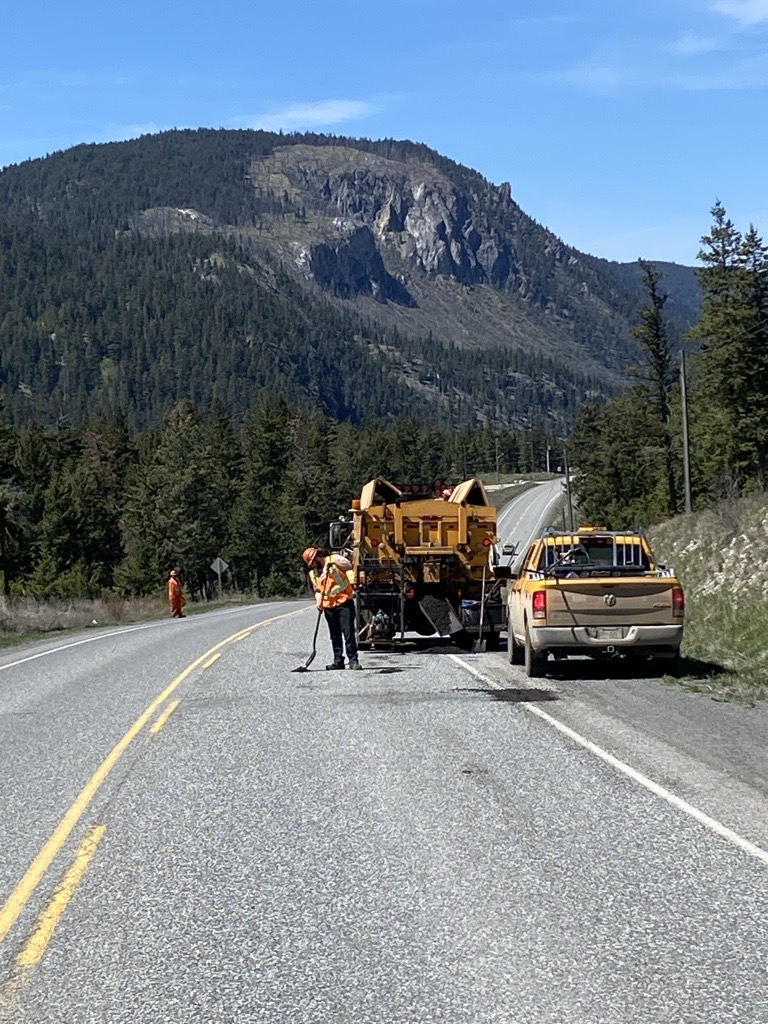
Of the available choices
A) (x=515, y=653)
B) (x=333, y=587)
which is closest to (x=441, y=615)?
(x=515, y=653)

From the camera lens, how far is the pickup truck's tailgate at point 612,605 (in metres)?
16.1

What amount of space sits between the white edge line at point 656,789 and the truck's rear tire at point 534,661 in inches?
98.0

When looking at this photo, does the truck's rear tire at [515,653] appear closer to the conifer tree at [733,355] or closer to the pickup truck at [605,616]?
the pickup truck at [605,616]

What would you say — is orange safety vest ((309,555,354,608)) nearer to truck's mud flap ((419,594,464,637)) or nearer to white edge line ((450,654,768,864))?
truck's mud flap ((419,594,464,637))

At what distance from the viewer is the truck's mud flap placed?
21.9 meters

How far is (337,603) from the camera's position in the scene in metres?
18.5

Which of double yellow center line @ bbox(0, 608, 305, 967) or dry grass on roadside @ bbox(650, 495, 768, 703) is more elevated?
dry grass on roadside @ bbox(650, 495, 768, 703)

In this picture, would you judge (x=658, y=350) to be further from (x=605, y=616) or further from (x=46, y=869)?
(x=46, y=869)

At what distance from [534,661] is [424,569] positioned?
5792 millimetres

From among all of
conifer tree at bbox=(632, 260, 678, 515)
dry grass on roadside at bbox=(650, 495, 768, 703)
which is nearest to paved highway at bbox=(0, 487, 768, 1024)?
dry grass on roadside at bbox=(650, 495, 768, 703)

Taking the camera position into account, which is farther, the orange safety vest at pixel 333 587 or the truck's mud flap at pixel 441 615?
the truck's mud flap at pixel 441 615

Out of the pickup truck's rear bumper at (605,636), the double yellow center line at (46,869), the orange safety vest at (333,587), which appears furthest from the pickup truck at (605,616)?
the double yellow center line at (46,869)

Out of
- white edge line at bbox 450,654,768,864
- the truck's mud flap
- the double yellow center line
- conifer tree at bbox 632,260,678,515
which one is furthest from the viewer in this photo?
conifer tree at bbox 632,260,678,515

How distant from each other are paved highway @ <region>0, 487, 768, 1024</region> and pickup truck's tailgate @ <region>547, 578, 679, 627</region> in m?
1.94
